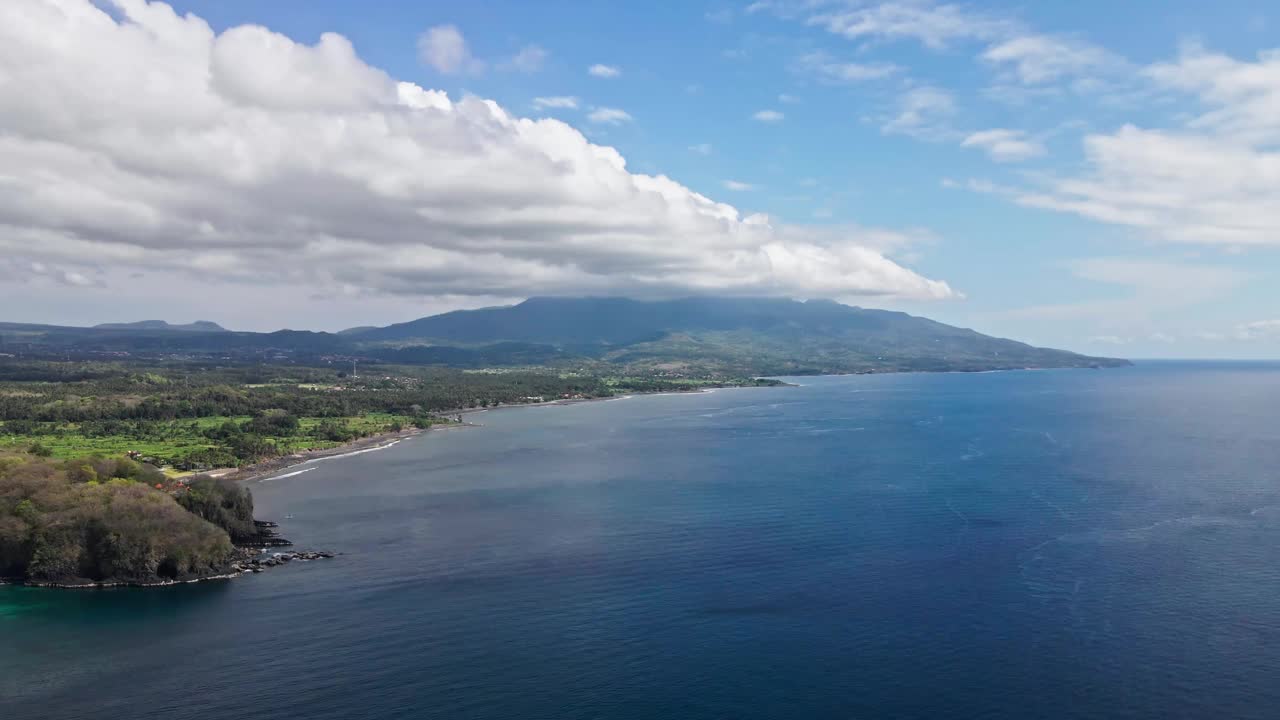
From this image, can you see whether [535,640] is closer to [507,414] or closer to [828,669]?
[828,669]

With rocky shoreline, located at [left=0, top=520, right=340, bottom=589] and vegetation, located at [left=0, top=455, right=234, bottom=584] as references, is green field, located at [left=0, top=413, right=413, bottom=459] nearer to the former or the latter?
vegetation, located at [left=0, top=455, right=234, bottom=584]

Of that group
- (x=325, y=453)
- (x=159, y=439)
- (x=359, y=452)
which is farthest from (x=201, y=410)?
(x=359, y=452)

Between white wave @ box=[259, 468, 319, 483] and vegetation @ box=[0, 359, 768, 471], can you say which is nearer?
white wave @ box=[259, 468, 319, 483]

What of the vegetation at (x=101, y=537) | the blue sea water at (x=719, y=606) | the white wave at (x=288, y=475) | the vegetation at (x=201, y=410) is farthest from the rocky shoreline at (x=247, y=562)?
the vegetation at (x=201, y=410)

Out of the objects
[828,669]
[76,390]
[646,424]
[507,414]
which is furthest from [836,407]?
[76,390]

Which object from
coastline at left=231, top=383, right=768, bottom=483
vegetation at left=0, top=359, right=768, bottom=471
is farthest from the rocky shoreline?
vegetation at left=0, top=359, right=768, bottom=471

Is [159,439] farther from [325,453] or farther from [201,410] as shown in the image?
[201,410]

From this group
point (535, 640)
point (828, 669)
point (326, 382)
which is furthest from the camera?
point (326, 382)
